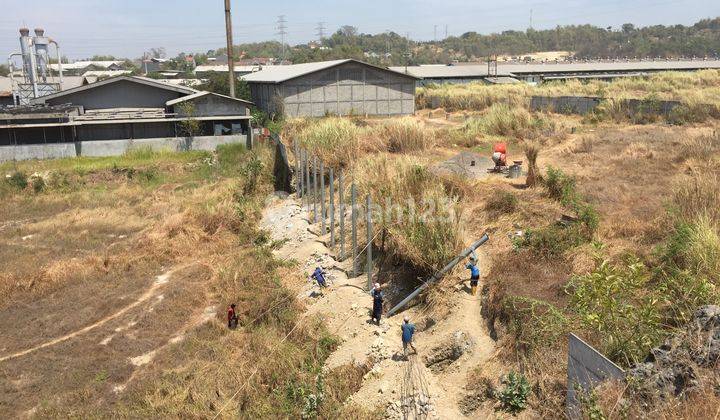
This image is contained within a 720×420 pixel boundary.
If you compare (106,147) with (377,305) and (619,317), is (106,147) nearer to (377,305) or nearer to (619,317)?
(377,305)

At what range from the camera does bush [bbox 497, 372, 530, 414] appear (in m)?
6.97

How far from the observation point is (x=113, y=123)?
2728cm

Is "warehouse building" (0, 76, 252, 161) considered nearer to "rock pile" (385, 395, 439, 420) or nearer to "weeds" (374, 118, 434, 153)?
"weeds" (374, 118, 434, 153)

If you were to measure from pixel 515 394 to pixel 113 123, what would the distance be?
83.5ft

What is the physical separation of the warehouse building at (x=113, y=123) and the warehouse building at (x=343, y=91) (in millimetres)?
2969

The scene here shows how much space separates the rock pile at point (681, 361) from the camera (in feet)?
17.9

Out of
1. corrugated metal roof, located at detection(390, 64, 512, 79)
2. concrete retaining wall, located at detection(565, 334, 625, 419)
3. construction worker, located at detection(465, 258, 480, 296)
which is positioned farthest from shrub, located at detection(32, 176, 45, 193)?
corrugated metal roof, located at detection(390, 64, 512, 79)

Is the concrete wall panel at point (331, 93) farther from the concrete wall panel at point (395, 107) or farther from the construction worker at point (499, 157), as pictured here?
the construction worker at point (499, 157)

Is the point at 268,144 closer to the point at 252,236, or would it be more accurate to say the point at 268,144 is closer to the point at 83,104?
the point at 252,236

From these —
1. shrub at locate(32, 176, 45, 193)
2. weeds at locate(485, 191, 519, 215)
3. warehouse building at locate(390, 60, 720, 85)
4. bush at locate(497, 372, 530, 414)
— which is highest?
warehouse building at locate(390, 60, 720, 85)

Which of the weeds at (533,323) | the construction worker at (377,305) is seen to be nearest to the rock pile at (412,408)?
the weeds at (533,323)

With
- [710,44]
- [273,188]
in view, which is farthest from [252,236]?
[710,44]

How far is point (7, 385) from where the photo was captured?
9.17m

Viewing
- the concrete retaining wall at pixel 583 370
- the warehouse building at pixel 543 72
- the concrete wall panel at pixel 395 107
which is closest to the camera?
the concrete retaining wall at pixel 583 370
